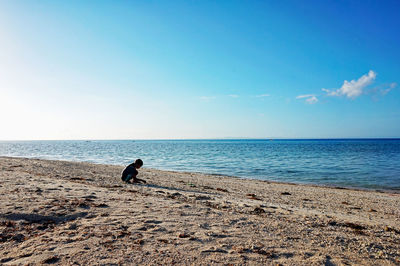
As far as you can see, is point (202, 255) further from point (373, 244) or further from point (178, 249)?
point (373, 244)

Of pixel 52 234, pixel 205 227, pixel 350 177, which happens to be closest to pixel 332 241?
pixel 205 227

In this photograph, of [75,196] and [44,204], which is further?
[75,196]

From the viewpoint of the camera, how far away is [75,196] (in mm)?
9008

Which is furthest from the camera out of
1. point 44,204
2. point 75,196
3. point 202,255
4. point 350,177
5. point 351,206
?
point 350,177

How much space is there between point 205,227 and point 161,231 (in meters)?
1.15

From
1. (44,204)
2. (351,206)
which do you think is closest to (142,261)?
(44,204)

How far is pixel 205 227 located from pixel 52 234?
11.6 ft

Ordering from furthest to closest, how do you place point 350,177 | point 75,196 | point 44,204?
1. point 350,177
2. point 75,196
3. point 44,204

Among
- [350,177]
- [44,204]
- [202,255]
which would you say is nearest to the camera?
[202,255]

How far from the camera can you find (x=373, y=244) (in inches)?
223

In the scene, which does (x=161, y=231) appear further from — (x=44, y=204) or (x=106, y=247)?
(x=44, y=204)

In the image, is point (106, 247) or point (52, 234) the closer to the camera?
point (106, 247)

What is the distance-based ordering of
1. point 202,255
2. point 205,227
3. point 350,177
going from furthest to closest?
point 350,177
point 205,227
point 202,255

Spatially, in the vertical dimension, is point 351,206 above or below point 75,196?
below
